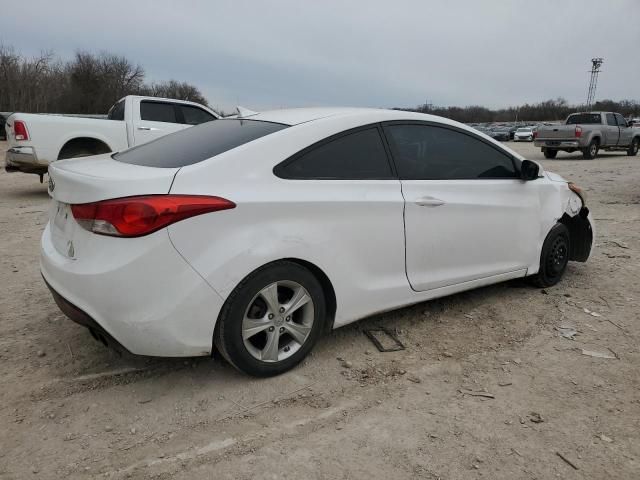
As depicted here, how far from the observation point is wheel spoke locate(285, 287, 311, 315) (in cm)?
283

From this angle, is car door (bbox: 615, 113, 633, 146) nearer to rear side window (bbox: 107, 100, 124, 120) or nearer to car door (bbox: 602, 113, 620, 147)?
car door (bbox: 602, 113, 620, 147)

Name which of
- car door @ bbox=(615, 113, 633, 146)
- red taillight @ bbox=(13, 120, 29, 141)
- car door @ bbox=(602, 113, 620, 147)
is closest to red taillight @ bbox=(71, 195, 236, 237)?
red taillight @ bbox=(13, 120, 29, 141)

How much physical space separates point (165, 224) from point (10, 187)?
34.1 feet

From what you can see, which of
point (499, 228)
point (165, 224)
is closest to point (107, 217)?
point (165, 224)

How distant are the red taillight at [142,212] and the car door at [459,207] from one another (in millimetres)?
1406

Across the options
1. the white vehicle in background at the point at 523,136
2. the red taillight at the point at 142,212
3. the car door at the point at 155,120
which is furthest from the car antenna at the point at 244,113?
the white vehicle in background at the point at 523,136

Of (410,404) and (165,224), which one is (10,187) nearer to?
(165,224)

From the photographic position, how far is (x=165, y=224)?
7.91 feet

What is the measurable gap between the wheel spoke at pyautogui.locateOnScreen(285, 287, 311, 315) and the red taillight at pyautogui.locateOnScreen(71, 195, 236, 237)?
0.68 metres

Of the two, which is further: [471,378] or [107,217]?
[471,378]

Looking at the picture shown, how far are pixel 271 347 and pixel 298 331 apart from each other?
0.19 m

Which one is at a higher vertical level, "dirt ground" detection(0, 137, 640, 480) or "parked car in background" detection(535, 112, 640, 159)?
"parked car in background" detection(535, 112, 640, 159)

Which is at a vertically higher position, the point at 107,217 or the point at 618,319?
the point at 107,217

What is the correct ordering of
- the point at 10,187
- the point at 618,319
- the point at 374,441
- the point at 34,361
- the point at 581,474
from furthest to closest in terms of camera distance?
the point at 10,187 < the point at 618,319 < the point at 34,361 < the point at 374,441 < the point at 581,474
